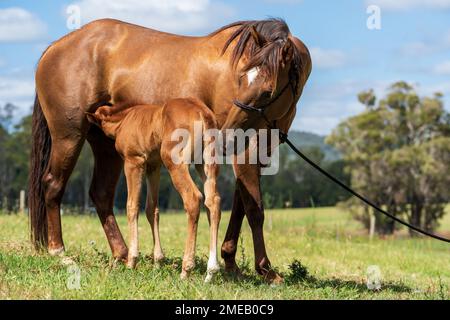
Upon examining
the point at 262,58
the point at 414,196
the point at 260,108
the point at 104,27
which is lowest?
the point at 414,196

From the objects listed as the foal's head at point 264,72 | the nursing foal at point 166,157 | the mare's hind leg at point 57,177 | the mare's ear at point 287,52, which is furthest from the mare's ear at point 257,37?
the mare's hind leg at point 57,177

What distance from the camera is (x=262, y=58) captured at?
6.08 metres

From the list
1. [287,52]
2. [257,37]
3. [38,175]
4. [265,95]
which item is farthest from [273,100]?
[38,175]

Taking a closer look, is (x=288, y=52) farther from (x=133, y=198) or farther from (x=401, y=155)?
(x=401, y=155)

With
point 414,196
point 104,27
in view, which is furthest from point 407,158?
point 104,27

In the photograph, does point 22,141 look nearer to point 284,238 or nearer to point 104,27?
point 284,238

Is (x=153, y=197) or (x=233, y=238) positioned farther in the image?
(x=233, y=238)

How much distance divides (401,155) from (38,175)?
42.3m

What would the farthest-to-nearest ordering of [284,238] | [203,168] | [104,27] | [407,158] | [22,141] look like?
[22,141] < [407,158] < [284,238] < [104,27] < [203,168]

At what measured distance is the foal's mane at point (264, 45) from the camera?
239 inches

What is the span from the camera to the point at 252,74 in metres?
6.11

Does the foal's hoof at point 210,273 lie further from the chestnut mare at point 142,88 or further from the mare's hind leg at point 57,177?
the mare's hind leg at point 57,177
